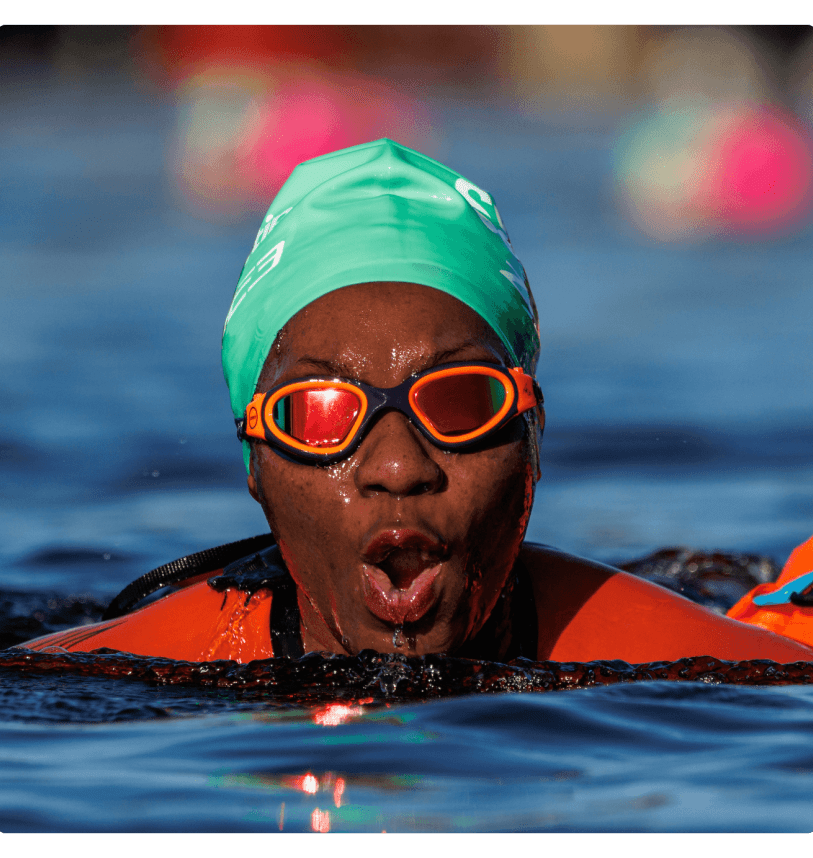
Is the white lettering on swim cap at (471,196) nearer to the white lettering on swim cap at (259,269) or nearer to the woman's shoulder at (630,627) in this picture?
the white lettering on swim cap at (259,269)

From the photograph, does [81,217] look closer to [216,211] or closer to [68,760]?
[216,211]

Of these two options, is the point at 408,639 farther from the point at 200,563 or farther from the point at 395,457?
the point at 200,563

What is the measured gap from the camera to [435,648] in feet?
10.8

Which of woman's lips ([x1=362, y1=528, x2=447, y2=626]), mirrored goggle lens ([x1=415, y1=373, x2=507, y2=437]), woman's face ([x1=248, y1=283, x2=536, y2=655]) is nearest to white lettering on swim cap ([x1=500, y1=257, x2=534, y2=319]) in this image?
woman's face ([x1=248, y1=283, x2=536, y2=655])

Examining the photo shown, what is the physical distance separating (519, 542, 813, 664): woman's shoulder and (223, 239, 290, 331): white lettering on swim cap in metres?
1.29

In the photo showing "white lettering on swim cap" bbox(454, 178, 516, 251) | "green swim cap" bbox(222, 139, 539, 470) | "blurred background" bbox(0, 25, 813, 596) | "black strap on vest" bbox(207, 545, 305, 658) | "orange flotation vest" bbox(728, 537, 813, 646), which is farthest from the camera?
"blurred background" bbox(0, 25, 813, 596)

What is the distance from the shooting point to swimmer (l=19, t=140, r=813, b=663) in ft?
10.6

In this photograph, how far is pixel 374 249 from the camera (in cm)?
352

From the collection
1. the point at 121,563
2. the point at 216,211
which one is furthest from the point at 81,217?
the point at 121,563

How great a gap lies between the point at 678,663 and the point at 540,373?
308 inches

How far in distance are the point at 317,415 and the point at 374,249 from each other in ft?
1.83

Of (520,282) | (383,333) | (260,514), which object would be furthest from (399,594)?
(260,514)

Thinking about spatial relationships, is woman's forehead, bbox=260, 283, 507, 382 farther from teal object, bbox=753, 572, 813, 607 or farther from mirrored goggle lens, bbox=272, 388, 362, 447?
teal object, bbox=753, 572, 813, 607

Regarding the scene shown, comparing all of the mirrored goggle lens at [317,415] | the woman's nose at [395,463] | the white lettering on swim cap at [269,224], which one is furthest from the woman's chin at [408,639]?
the white lettering on swim cap at [269,224]
